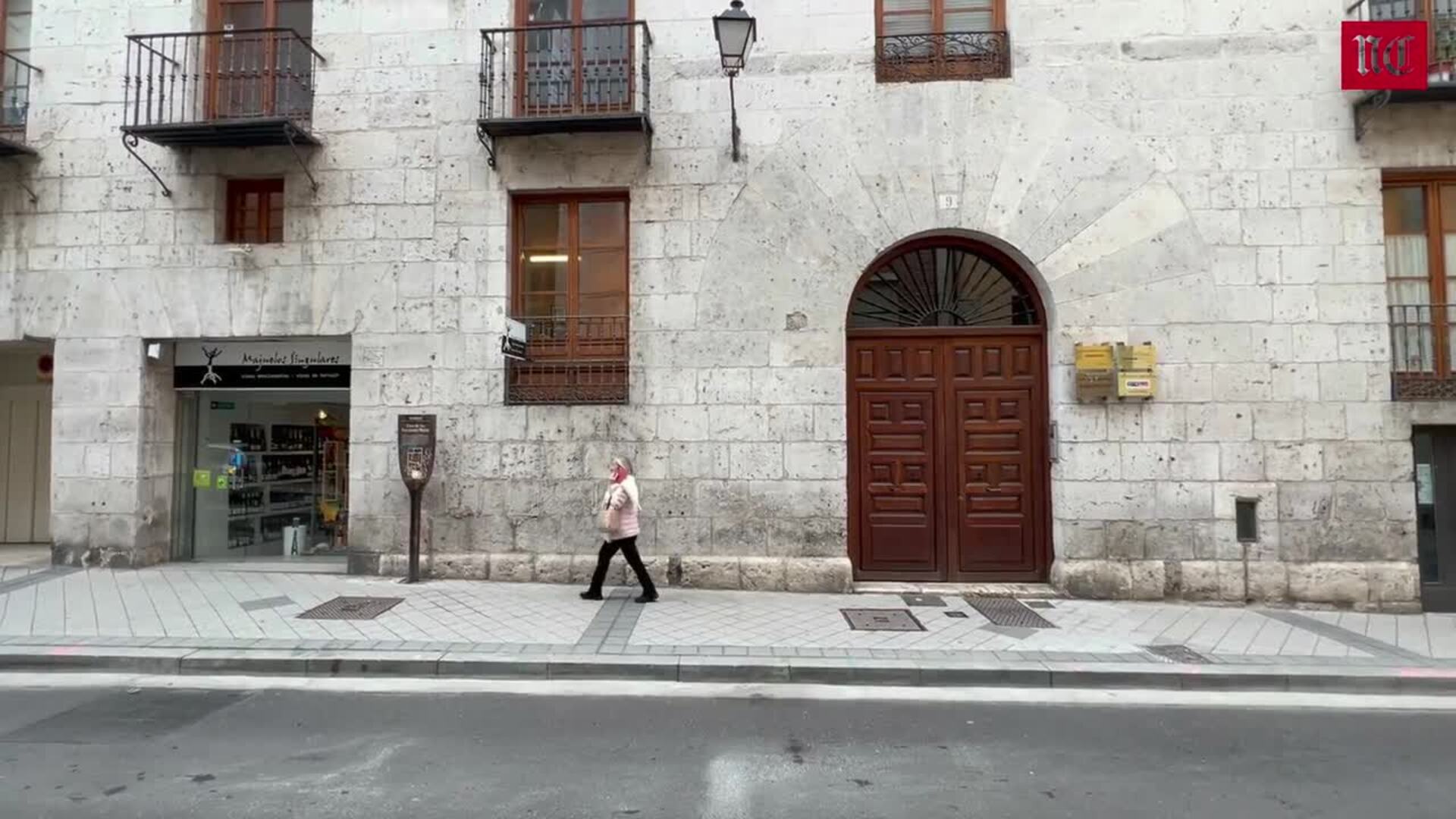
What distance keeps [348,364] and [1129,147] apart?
9650mm

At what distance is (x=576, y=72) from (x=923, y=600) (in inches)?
285

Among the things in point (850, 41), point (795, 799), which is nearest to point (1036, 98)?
point (850, 41)

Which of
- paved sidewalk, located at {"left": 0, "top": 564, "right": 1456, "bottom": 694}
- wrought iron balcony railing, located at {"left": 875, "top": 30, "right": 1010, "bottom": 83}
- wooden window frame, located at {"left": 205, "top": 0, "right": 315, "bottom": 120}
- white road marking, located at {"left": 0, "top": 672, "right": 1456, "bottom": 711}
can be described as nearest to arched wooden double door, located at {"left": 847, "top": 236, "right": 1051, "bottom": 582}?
paved sidewalk, located at {"left": 0, "top": 564, "right": 1456, "bottom": 694}

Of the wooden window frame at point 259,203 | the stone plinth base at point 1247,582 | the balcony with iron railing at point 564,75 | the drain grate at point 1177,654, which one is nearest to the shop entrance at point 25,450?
the wooden window frame at point 259,203

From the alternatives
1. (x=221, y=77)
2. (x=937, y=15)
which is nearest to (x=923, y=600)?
(x=937, y=15)

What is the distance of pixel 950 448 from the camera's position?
932cm

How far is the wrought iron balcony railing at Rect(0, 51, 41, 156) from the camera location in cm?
1021

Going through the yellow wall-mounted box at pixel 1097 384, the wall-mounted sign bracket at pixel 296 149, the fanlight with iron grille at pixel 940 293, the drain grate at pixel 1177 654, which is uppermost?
the wall-mounted sign bracket at pixel 296 149

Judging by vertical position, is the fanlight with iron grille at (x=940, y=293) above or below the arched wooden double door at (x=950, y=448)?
above

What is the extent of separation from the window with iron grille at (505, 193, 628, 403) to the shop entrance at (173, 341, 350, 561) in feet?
9.00

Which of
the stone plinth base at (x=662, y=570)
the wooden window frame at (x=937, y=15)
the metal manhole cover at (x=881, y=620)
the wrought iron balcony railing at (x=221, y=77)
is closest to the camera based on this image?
the metal manhole cover at (x=881, y=620)

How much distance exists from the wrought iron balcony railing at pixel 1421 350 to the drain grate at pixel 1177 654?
4369 millimetres

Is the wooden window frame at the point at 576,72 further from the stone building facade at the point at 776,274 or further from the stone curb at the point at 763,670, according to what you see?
the stone curb at the point at 763,670

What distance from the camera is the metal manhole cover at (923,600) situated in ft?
27.8
